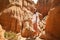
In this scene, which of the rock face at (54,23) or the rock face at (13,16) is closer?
the rock face at (54,23)

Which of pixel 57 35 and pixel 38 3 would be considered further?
pixel 38 3

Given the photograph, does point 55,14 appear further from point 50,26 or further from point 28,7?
point 28,7

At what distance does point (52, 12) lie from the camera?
28.0ft

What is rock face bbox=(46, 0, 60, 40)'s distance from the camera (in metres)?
8.16

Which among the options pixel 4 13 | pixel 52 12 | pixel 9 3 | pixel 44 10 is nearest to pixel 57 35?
pixel 52 12

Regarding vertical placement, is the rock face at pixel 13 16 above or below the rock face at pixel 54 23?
above

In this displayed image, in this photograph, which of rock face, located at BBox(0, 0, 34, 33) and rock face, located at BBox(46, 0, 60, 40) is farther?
rock face, located at BBox(0, 0, 34, 33)

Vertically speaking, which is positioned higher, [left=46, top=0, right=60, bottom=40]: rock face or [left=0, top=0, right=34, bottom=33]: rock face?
[left=0, top=0, right=34, bottom=33]: rock face

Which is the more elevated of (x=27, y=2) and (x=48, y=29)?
(x=27, y=2)

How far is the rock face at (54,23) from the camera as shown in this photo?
26.8ft

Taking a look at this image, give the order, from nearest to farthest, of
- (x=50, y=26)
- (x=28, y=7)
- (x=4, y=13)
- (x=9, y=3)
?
(x=50, y=26) → (x=4, y=13) → (x=9, y=3) → (x=28, y=7)

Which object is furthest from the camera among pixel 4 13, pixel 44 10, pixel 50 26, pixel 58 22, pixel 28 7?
pixel 44 10

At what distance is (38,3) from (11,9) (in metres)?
11.9

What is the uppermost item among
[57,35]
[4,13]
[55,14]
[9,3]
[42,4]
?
[42,4]
